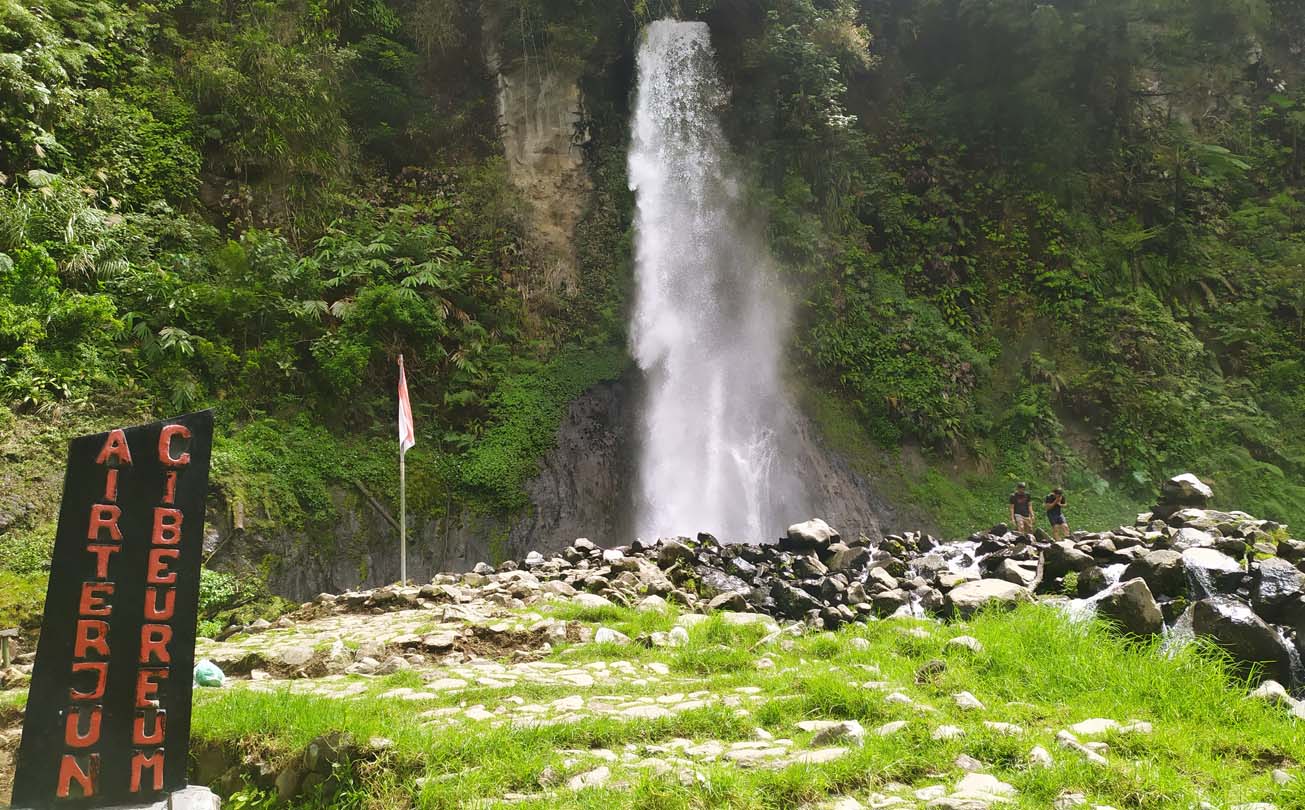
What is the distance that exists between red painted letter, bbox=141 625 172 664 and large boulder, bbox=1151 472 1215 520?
1248 centimetres

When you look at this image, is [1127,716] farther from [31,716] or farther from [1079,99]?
[1079,99]

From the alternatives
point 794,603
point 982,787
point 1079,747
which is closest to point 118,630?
point 982,787

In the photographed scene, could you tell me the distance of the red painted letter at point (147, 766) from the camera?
2.96 meters

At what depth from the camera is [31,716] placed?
9.45 ft

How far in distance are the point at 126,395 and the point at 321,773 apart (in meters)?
8.92

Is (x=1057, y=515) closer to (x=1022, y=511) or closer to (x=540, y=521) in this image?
(x=1022, y=511)

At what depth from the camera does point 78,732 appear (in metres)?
2.91

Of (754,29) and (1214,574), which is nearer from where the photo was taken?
(1214,574)

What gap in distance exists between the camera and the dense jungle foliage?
35.8ft

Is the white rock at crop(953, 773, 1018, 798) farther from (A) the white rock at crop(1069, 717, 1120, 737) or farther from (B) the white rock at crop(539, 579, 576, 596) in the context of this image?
(B) the white rock at crop(539, 579, 576, 596)

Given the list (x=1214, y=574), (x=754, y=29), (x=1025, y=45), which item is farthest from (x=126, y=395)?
(x=1025, y=45)

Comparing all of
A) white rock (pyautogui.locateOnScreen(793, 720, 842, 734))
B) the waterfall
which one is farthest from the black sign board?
the waterfall

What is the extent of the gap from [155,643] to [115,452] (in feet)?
2.75

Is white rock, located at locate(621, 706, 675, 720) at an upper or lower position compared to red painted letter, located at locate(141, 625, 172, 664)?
lower
